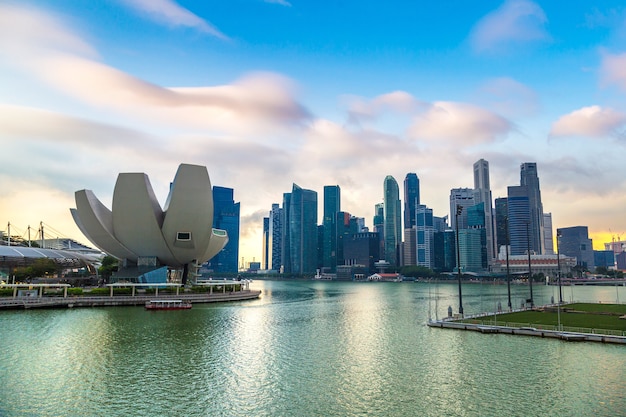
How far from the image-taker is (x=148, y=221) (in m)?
61.9

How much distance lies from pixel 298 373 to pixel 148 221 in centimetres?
4606

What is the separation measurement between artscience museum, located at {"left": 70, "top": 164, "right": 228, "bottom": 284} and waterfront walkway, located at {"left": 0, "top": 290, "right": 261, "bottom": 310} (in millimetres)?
7431

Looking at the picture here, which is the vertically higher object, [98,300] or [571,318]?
[98,300]

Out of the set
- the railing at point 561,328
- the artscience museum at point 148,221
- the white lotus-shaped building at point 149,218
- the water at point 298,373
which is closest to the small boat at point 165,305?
the artscience museum at point 148,221

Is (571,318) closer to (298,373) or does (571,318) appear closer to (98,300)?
(298,373)

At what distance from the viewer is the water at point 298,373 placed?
1670 cm

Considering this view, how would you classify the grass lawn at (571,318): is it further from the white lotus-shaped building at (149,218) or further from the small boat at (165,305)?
the white lotus-shaped building at (149,218)

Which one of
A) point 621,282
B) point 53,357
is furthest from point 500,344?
point 621,282

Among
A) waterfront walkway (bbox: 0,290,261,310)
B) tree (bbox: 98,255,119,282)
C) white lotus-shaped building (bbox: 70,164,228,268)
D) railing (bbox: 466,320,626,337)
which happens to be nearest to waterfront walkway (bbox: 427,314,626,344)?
railing (bbox: 466,320,626,337)

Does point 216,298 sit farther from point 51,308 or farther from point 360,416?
point 360,416

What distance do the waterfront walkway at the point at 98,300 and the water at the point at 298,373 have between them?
12.9 meters

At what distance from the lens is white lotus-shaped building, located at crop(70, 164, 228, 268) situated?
59.5 metres

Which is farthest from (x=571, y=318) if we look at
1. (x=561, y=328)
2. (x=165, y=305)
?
(x=165, y=305)

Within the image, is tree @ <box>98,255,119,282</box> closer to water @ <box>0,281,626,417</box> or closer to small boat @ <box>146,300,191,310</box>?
small boat @ <box>146,300,191,310</box>
